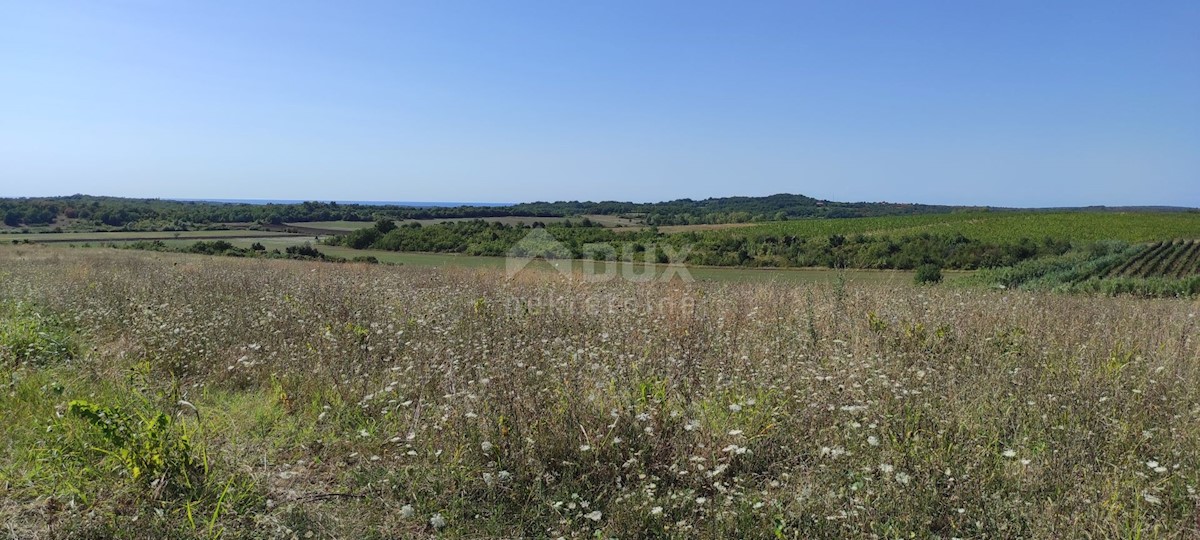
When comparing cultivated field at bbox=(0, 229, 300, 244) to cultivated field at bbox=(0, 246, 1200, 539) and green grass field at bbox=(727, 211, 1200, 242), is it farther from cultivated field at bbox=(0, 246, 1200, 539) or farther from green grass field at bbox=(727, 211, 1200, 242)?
cultivated field at bbox=(0, 246, 1200, 539)

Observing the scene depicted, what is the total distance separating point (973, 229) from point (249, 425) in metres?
79.0

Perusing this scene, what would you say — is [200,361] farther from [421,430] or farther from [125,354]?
[421,430]

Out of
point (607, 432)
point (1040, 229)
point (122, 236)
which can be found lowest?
point (122, 236)

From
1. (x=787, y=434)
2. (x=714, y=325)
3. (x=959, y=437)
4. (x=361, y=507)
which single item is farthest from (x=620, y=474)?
(x=714, y=325)

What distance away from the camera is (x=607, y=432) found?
354 centimetres

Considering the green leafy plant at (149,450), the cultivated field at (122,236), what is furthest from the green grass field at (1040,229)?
the green leafy plant at (149,450)

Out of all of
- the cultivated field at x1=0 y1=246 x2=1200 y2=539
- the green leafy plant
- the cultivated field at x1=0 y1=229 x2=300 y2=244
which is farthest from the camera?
the cultivated field at x1=0 y1=229 x2=300 y2=244

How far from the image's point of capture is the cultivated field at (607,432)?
9.33 ft

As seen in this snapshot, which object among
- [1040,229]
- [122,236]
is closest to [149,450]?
[122,236]

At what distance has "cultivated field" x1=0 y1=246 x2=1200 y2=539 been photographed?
9.33 feet

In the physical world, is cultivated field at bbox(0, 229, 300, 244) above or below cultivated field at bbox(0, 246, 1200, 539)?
below

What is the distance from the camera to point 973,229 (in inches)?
2712

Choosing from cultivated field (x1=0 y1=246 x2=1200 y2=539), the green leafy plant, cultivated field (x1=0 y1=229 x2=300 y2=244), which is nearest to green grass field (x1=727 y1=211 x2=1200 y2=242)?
cultivated field (x1=0 y1=229 x2=300 y2=244)

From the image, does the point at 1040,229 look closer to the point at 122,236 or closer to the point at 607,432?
the point at 607,432
